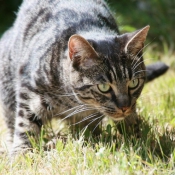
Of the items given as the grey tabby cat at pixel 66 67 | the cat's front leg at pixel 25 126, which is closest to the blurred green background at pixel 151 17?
the grey tabby cat at pixel 66 67

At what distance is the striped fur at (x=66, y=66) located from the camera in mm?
2818

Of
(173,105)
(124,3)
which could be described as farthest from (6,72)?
(124,3)

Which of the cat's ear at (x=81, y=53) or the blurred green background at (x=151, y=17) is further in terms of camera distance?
the blurred green background at (x=151, y=17)

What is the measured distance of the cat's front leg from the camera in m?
3.16

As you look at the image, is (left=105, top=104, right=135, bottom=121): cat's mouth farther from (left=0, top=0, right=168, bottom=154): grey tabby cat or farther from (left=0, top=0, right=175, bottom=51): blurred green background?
(left=0, top=0, right=175, bottom=51): blurred green background

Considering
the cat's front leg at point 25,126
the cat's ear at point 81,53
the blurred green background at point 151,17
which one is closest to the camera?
the cat's ear at point 81,53

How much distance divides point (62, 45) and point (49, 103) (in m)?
0.41

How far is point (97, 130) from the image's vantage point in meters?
3.30

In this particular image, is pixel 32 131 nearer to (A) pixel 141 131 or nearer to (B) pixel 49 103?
(B) pixel 49 103

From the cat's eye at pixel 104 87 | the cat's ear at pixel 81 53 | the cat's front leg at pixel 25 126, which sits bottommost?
the cat's front leg at pixel 25 126

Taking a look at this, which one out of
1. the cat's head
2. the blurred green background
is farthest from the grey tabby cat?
the blurred green background

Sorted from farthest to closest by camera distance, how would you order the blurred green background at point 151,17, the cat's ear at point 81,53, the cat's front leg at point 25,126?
the blurred green background at point 151,17, the cat's front leg at point 25,126, the cat's ear at point 81,53

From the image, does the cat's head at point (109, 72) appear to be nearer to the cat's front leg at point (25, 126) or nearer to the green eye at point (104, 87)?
the green eye at point (104, 87)

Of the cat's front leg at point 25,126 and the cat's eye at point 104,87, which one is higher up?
the cat's eye at point 104,87
